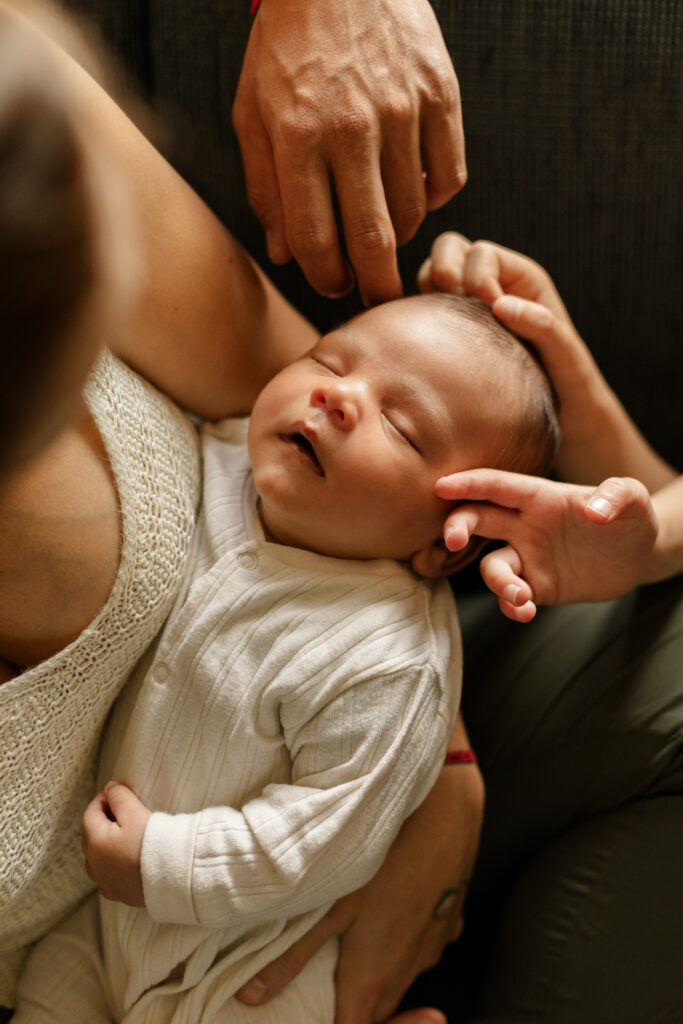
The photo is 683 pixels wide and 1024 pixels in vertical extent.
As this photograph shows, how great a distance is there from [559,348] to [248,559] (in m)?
0.45

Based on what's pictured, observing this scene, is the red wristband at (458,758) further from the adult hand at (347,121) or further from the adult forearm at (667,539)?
the adult hand at (347,121)

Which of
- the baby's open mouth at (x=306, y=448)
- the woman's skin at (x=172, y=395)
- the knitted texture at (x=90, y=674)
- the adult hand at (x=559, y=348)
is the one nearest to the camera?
the woman's skin at (x=172, y=395)

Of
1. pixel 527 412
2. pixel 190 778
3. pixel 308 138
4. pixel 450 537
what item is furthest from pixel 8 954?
pixel 308 138

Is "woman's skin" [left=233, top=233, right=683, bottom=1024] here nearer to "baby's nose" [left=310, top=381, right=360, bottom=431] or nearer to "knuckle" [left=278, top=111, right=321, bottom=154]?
"baby's nose" [left=310, top=381, right=360, bottom=431]

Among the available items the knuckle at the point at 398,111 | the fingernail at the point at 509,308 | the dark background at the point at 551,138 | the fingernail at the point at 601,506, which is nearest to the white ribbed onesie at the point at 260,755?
the fingernail at the point at 601,506

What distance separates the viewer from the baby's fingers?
2.64 ft

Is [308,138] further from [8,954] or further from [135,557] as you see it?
[8,954]

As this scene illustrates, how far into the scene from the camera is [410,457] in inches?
35.3

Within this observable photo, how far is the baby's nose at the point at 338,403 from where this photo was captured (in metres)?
0.86

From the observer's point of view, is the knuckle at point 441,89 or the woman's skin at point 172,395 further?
the knuckle at point 441,89

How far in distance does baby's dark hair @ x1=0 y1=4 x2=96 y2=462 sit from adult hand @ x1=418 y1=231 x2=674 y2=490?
62cm

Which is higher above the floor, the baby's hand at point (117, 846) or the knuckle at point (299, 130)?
the knuckle at point (299, 130)

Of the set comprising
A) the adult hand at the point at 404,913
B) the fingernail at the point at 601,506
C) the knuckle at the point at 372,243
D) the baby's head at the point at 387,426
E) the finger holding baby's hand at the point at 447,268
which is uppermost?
the knuckle at the point at 372,243

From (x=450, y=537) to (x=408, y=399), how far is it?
0.16 m
